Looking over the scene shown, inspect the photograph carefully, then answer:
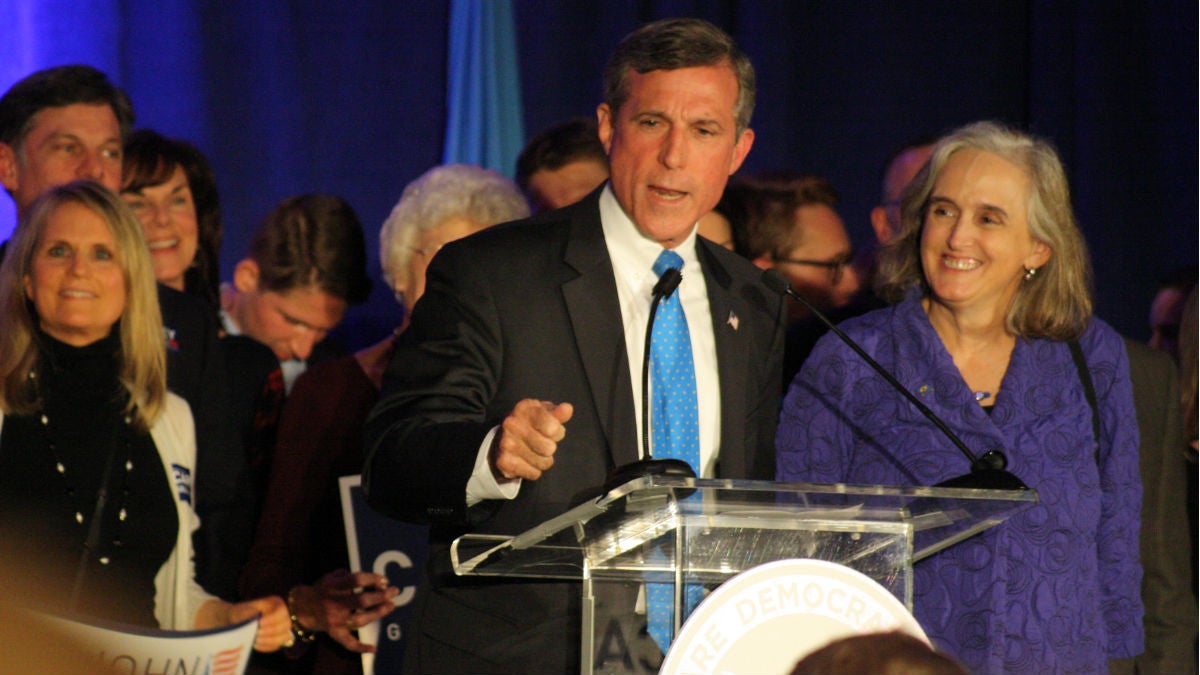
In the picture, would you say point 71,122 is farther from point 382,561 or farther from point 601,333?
point 601,333

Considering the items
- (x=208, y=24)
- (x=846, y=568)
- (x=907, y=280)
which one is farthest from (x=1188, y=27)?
(x=846, y=568)

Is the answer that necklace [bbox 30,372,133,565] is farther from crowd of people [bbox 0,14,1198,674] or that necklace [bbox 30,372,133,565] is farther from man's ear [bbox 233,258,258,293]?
man's ear [bbox 233,258,258,293]

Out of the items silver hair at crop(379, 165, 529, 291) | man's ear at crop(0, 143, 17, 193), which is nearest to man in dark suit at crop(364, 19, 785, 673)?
silver hair at crop(379, 165, 529, 291)

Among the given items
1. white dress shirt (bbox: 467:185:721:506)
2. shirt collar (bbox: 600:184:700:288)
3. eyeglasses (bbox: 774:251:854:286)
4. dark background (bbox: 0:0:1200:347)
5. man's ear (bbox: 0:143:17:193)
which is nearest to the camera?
white dress shirt (bbox: 467:185:721:506)

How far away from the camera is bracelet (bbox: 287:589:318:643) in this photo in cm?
339

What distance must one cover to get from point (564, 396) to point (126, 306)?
4.35 feet

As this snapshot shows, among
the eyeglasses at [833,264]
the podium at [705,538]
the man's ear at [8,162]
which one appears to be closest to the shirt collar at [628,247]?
the podium at [705,538]

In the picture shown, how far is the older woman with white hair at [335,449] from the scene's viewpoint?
338 cm

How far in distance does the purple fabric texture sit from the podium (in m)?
0.70

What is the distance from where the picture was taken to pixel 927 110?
18.2 ft

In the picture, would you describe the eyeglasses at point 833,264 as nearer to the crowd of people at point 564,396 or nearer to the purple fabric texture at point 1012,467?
the crowd of people at point 564,396

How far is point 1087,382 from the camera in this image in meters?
2.99

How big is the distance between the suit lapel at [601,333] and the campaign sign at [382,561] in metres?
1.00

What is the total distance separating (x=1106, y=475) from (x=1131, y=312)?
2719 millimetres
